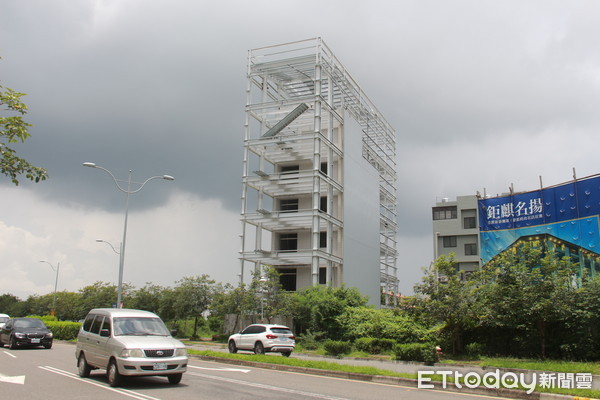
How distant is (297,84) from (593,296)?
35.5 meters

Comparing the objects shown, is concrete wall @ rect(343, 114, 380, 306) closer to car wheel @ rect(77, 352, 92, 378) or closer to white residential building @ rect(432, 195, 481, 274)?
white residential building @ rect(432, 195, 481, 274)

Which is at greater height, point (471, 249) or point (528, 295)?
point (471, 249)

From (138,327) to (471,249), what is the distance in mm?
58069

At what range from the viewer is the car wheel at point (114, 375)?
39.3 ft

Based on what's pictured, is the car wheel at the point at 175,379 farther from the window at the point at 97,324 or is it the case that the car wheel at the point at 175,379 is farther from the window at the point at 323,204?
the window at the point at 323,204

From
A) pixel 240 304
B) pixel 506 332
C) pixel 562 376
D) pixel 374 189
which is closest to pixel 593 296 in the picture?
pixel 506 332

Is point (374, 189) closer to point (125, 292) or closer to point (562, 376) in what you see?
point (125, 292)

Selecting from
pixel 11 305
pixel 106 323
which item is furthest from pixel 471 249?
pixel 11 305

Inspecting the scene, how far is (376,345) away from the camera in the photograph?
2664cm

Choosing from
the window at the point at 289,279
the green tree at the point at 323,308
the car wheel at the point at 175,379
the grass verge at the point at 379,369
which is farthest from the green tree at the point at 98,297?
the car wheel at the point at 175,379

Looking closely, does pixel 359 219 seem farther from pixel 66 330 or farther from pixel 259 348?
pixel 259 348

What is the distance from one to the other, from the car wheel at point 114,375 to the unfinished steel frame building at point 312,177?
28824mm

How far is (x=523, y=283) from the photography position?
21.0 m

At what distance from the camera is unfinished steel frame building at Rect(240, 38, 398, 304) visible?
43.6m
